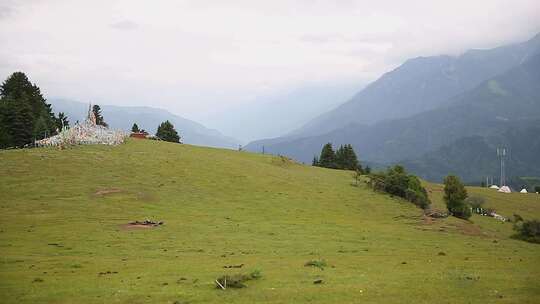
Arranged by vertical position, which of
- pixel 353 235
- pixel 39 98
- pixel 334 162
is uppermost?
pixel 39 98

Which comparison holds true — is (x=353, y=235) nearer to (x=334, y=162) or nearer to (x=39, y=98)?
(x=334, y=162)

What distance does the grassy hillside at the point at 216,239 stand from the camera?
21.8 metres

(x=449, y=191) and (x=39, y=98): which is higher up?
(x=39, y=98)

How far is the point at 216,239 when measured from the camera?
38.5 meters

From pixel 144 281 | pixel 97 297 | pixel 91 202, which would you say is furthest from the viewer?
pixel 91 202

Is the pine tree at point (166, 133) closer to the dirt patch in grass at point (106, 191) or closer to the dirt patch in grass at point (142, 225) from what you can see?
the dirt patch in grass at point (106, 191)

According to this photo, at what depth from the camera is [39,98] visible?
349 feet

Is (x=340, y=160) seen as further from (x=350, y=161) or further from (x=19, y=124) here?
(x=19, y=124)

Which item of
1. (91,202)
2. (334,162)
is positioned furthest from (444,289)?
(334,162)

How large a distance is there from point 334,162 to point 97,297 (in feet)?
348

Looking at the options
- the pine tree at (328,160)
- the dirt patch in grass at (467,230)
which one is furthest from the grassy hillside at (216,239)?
the pine tree at (328,160)

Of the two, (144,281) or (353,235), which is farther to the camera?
(353,235)

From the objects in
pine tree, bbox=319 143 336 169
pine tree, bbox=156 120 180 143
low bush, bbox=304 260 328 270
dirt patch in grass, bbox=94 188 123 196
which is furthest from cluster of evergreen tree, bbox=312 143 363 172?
low bush, bbox=304 260 328 270

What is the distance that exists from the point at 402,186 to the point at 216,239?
4016 centimetres
